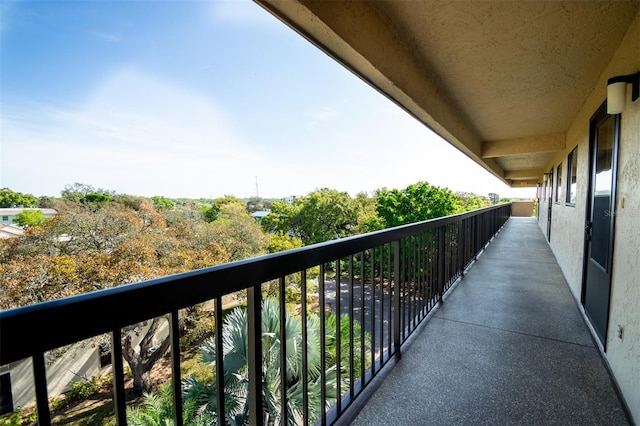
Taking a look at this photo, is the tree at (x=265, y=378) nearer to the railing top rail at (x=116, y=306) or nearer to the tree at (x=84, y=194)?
the railing top rail at (x=116, y=306)

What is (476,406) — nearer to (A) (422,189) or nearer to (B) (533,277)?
(B) (533,277)

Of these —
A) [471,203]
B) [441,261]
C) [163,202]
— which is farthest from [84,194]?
[471,203]

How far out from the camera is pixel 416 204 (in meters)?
13.9

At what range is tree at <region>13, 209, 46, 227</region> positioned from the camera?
364 inches

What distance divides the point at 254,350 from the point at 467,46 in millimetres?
2629

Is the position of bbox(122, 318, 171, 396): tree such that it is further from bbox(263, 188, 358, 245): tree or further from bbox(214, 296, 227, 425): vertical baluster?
bbox(263, 188, 358, 245): tree

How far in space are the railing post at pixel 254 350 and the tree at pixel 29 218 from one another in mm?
11975

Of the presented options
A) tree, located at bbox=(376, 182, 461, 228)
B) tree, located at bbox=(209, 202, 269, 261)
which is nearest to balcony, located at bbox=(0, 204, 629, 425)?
tree, located at bbox=(376, 182, 461, 228)

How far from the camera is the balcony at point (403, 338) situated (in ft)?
2.02

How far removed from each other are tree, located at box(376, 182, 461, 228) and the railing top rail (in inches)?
524

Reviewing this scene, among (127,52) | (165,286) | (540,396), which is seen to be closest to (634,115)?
(540,396)

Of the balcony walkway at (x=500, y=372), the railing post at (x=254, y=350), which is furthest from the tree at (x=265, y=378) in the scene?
the railing post at (x=254, y=350)

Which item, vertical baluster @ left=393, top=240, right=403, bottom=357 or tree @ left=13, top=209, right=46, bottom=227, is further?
tree @ left=13, top=209, right=46, bottom=227

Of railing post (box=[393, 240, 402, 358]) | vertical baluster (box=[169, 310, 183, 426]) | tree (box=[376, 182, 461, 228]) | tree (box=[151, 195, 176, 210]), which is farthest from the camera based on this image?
tree (box=[151, 195, 176, 210])
